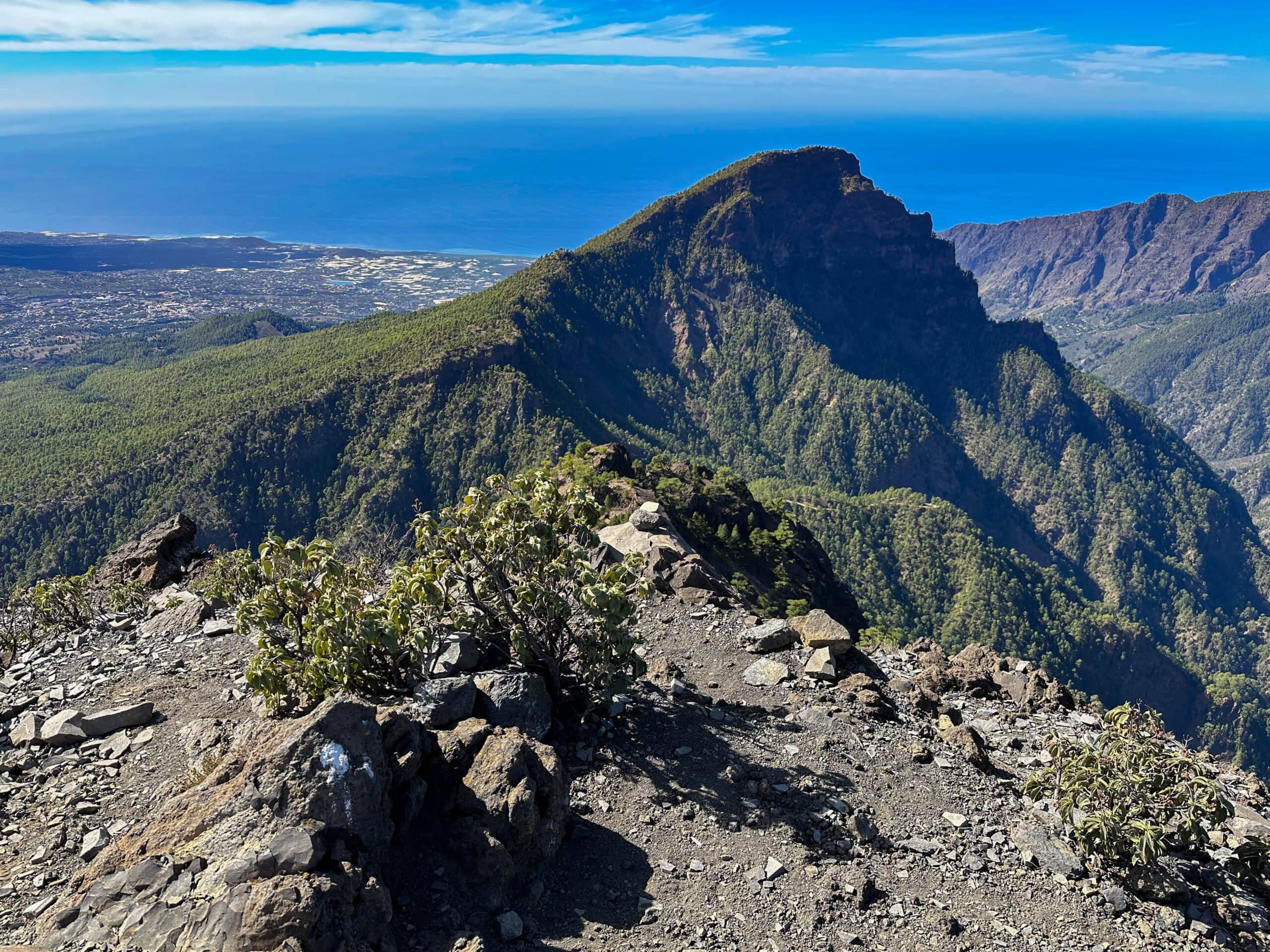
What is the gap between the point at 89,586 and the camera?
28.2 meters

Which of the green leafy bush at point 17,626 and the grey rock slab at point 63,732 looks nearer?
the grey rock slab at point 63,732

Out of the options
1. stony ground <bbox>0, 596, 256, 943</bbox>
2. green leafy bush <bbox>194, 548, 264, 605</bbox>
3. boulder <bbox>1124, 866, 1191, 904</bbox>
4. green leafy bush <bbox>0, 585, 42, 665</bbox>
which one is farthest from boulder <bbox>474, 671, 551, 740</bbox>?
green leafy bush <bbox>0, 585, 42, 665</bbox>

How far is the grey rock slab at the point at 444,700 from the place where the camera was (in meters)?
13.8

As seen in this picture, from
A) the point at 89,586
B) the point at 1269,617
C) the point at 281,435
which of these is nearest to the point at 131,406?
the point at 281,435

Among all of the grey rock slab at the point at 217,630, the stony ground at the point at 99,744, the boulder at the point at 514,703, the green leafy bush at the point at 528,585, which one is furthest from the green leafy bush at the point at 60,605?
the boulder at the point at 514,703

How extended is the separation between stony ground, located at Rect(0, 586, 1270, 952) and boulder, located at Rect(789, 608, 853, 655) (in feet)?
4.86

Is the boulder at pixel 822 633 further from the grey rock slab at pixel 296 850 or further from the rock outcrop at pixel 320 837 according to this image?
the grey rock slab at pixel 296 850

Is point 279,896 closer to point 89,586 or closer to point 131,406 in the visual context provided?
point 89,586

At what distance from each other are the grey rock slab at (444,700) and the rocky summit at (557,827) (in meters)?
0.04

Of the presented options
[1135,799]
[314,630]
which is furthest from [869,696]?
[314,630]

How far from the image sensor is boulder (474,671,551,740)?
14.5 meters

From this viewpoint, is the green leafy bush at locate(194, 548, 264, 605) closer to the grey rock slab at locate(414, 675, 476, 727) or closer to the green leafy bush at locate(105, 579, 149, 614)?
the green leafy bush at locate(105, 579, 149, 614)

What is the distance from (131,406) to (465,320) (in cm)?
5199

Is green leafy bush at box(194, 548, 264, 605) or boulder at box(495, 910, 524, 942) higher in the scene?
green leafy bush at box(194, 548, 264, 605)
